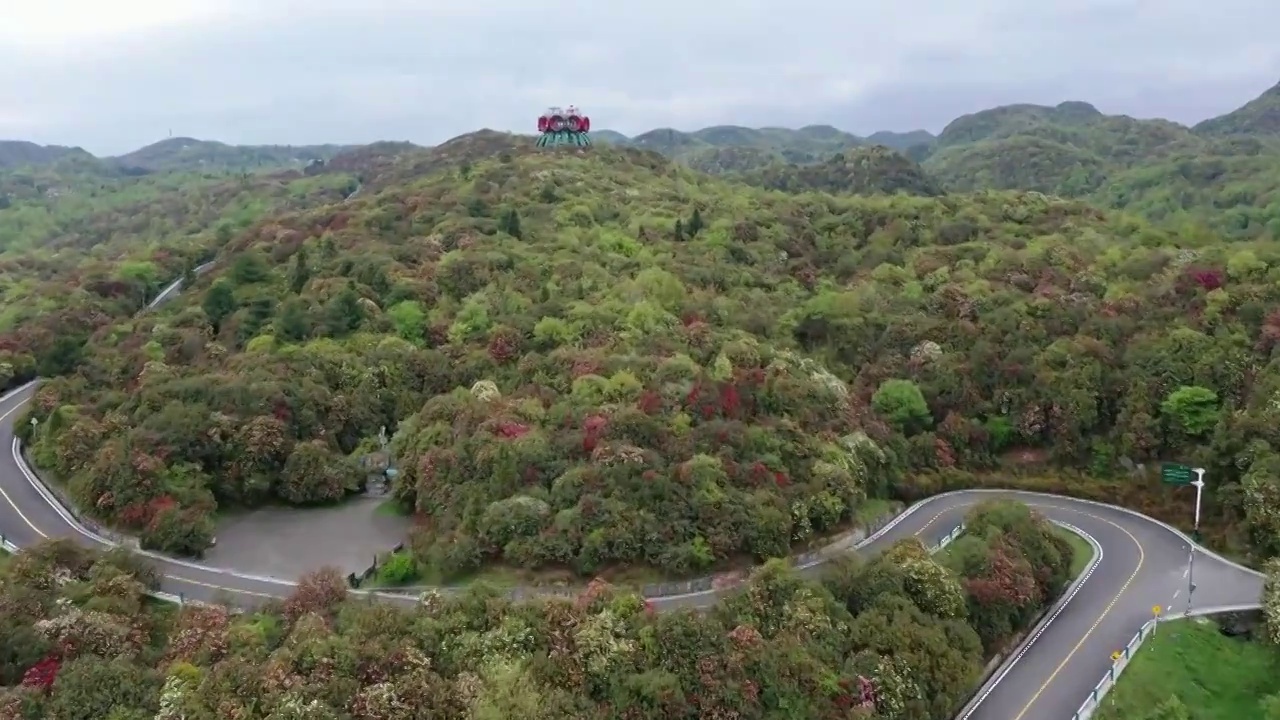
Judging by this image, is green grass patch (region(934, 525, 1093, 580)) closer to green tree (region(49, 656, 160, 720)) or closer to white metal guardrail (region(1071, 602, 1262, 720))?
white metal guardrail (region(1071, 602, 1262, 720))

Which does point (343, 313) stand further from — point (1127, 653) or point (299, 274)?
point (1127, 653)

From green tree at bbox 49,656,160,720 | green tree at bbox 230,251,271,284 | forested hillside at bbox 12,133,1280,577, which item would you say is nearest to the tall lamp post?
forested hillside at bbox 12,133,1280,577

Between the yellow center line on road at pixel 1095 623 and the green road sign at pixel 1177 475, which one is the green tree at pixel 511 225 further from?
the green road sign at pixel 1177 475

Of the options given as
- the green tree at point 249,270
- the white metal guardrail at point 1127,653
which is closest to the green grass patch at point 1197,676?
the white metal guardrail at point 1127,653

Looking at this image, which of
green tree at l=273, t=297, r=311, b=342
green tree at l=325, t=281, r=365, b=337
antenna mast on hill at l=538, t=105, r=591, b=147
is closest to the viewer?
green tree at l=273, t=297, r=311, b=342

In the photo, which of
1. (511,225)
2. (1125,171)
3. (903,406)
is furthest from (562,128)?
(1125,171)

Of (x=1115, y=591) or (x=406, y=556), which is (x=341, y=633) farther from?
(x=1115, y=591)
